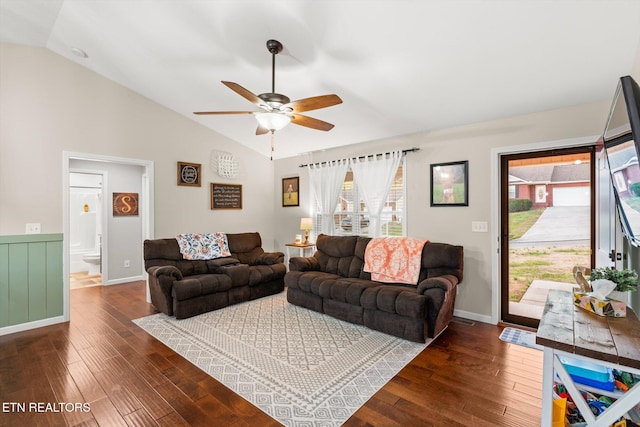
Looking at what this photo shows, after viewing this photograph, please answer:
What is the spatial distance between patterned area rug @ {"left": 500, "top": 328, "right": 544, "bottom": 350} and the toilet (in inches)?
271

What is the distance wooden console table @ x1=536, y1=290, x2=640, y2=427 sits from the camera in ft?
4.06

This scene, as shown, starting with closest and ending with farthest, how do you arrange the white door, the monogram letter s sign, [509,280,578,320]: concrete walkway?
1. the white door
2. [509,280,578,320]: concrete walkway
3. the monogram letter s sign

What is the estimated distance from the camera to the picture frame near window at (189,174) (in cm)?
482

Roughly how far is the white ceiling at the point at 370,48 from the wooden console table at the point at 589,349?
1.95 meters

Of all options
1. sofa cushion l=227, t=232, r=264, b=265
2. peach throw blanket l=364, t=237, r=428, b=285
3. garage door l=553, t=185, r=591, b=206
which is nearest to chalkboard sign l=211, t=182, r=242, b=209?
sofa cushion l=227, t=232, r=264, b=265

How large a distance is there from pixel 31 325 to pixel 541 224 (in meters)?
5.90

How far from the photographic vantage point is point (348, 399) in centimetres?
211

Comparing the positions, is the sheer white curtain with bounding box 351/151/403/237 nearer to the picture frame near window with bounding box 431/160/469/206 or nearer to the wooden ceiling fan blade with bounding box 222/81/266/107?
the picture frame near window with bounding box 431/160/469/206

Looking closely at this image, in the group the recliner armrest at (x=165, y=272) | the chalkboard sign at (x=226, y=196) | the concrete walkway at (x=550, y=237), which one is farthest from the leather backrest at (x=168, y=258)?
the concrete walkway at (x=550, y=237)

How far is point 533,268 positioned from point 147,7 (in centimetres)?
477

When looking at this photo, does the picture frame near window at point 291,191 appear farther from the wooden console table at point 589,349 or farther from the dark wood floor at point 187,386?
the wooden console table at point 589,349

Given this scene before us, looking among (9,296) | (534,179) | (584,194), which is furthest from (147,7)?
(584,194)

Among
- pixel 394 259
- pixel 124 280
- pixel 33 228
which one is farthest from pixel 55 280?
pixel 394 259

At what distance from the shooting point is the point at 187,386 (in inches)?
89.2
